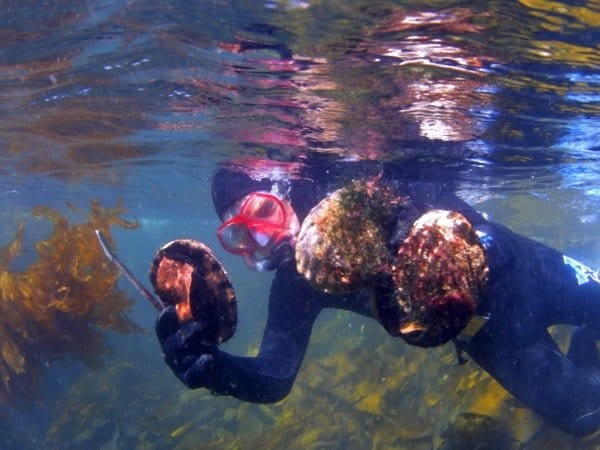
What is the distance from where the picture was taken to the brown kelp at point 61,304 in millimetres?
10312

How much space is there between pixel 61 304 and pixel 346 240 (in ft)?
28.6

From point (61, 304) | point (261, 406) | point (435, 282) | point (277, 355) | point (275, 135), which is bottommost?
point (261, 406)

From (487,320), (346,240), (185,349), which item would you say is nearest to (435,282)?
(346,240)

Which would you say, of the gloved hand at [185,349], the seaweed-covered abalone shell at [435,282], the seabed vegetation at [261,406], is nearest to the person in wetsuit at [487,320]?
the gloved hand at [185,349]

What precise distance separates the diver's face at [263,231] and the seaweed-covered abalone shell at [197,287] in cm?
101

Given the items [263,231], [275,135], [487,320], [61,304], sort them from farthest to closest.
→ [275,135]
[61,304]
[263,231]
[487,320]

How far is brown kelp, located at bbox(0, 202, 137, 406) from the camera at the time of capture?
1031 cm

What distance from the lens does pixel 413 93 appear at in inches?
322

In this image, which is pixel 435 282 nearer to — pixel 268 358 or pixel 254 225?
pixel 254 225

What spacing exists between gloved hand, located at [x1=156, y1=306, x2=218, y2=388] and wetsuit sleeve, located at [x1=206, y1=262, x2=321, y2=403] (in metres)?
0.17

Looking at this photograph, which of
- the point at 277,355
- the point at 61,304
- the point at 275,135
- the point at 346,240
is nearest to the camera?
Answer: the point at 346,240

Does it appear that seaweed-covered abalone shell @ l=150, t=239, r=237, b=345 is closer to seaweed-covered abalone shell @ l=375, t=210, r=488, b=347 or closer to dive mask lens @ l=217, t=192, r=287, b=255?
dive mask lens @ l=217, t=192, r=287, b=255

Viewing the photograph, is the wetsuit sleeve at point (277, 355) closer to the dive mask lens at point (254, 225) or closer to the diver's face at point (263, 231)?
the diver's face at point (263, 231)

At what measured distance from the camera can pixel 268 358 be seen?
16.8 ft
